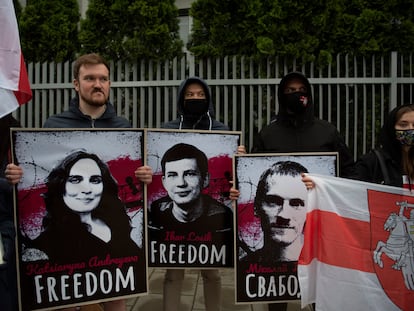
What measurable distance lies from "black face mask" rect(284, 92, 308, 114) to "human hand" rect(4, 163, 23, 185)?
213 centimetres

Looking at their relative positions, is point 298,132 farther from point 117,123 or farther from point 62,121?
point 62,121

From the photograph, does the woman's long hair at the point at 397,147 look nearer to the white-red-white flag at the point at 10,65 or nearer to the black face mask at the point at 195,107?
the black face mask at the point at 195,107

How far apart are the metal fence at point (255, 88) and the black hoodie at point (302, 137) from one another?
221 centimetres

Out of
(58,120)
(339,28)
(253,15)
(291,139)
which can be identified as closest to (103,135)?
(58,120)

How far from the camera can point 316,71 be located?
552 centimetres

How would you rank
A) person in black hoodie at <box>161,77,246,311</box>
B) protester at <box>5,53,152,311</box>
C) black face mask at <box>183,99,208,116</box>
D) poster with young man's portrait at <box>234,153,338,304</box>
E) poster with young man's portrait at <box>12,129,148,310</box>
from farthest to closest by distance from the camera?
black face mask at <box>183,99,208,116</box>
person in black hoodie at <box>161,77,246,311</box>
poster with young man's portrait at <box>234,153,338,304</box>
protester at <box>5,53,152,311</box>
poster with young man's portrait at <box>12,129,148,310</box>

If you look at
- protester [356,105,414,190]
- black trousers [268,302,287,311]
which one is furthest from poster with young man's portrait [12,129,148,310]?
protester [356,105,414,190]

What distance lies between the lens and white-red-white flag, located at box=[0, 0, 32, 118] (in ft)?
7.47

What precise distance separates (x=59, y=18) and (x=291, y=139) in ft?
15.3

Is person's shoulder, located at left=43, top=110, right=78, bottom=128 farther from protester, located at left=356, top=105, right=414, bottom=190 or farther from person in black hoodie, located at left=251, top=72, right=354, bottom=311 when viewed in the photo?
protester, located at left=356, top=105, right=414, bottom=190

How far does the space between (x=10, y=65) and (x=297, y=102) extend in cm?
214

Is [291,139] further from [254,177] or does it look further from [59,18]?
[59,18]

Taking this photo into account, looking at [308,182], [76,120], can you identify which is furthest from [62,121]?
[308,182]

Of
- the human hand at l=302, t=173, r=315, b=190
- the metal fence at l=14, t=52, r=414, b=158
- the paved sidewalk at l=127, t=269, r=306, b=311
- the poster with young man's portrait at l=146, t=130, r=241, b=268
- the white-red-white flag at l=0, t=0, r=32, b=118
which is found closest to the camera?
the white-red-white flag at l=0, t=0, r=32, b=118
